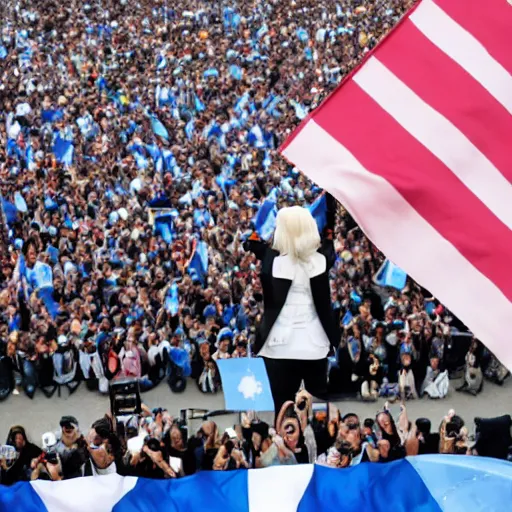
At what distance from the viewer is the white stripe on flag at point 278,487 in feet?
20.1

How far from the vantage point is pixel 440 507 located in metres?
5.78

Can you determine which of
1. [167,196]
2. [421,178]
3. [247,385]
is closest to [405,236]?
[421,178]

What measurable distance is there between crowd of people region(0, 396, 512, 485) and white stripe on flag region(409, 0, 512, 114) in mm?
4914

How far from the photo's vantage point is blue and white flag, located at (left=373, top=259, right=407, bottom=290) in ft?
49.1

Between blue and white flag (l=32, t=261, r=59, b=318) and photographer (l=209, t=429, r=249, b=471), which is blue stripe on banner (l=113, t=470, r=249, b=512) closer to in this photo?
photographer (l=209, t=429, r=249, b=471)

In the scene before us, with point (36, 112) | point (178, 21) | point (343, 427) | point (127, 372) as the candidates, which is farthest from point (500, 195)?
point (178, 21)

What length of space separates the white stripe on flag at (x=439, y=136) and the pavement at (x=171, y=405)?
733cm

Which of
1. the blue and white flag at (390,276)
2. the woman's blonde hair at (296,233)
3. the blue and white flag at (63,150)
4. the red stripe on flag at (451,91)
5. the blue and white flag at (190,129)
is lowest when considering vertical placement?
the woman's blonde hair at (296,233)

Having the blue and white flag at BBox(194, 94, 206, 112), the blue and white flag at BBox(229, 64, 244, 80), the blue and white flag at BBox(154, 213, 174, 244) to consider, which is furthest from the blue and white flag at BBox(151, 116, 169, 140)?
the blue and white flag at BBox(154, 213, 174, 244)

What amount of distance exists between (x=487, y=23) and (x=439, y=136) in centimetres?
50

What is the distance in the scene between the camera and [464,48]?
4.90 m

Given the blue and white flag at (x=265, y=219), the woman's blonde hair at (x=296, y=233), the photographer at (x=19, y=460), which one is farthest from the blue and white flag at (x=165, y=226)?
the woman's blonde hair at (x=296, y=233)

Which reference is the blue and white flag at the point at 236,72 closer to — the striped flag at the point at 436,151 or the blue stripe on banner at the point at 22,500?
the blue stripe on banner at the point at 22,500

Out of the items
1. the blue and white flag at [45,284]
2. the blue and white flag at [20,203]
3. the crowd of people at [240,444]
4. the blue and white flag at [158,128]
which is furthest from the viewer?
the blue and white flag at [158,128]
